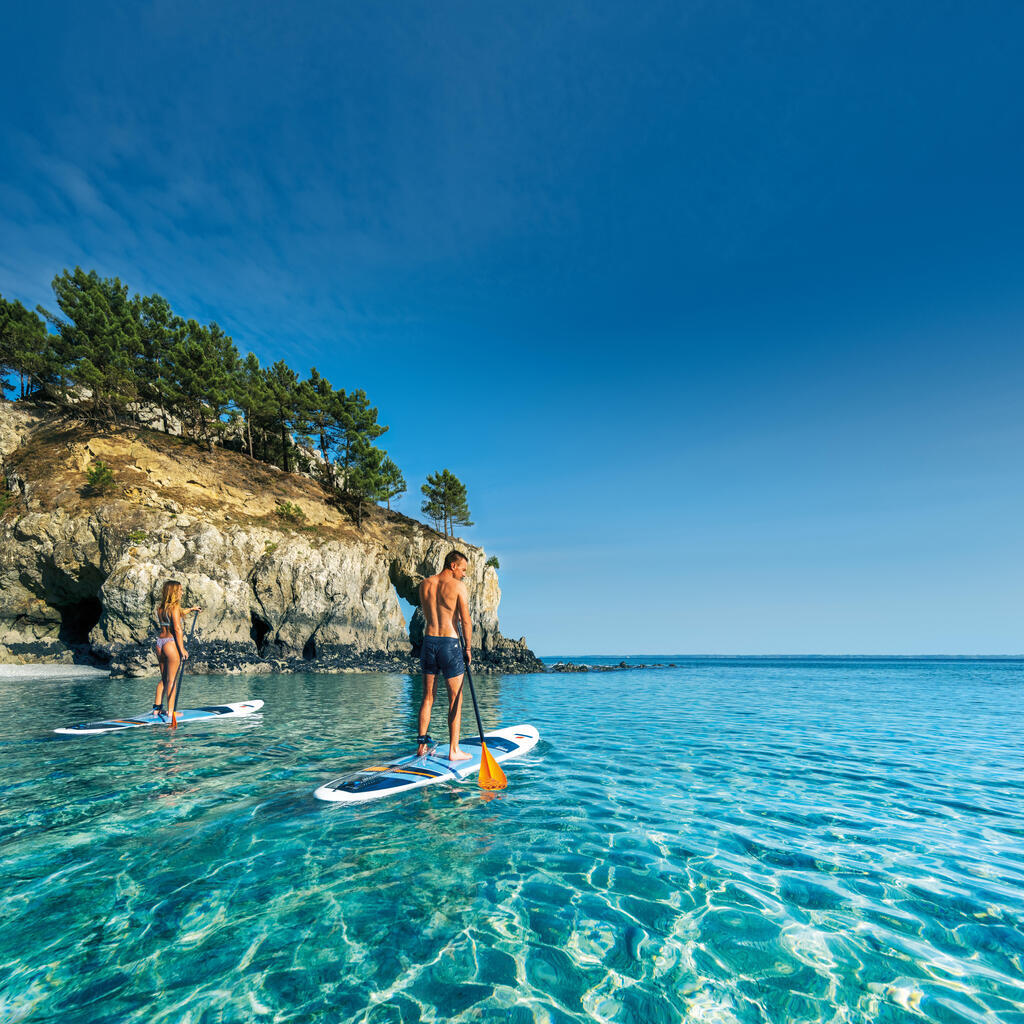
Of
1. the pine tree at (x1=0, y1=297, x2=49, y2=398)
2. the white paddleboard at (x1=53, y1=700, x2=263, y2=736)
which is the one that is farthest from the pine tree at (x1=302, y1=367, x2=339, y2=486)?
the white paddleboard at (x1=53, y1=700, x2=263, y2=736)

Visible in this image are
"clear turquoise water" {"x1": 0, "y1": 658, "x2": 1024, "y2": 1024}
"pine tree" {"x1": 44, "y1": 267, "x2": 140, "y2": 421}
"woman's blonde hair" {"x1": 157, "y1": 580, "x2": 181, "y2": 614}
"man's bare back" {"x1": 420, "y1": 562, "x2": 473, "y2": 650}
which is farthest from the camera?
"pine tree" {"x1": 44, "y1": 267, "x2": 140, "y2": 421}

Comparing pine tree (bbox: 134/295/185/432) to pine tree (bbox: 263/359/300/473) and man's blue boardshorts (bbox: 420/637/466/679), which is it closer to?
pine tree (bbox: 263/359/300/473)

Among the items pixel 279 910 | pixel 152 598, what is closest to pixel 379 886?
pixel 279 910

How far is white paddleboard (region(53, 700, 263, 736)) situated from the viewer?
38.1 feet

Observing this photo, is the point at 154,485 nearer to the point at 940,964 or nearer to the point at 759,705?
the point at 759,705

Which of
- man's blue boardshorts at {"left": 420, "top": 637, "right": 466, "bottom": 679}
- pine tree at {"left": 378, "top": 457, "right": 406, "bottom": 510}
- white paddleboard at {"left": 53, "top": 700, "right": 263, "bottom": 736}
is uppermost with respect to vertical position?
pine tree at {"left": 378, "top": 457, "right": 406, "bottom": 510}

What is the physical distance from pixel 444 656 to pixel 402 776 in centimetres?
189

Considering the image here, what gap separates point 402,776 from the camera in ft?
24.8

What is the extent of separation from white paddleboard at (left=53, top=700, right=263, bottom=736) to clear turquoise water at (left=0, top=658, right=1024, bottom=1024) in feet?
7.45

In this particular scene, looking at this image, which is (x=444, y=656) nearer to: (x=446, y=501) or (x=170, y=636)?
(x=170, y=636)

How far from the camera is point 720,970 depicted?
3371 millimetres

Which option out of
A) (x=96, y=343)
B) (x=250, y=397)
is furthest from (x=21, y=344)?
(x=250, y=397)

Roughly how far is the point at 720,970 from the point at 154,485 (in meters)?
45.3

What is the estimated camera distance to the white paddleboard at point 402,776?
6.89 m
